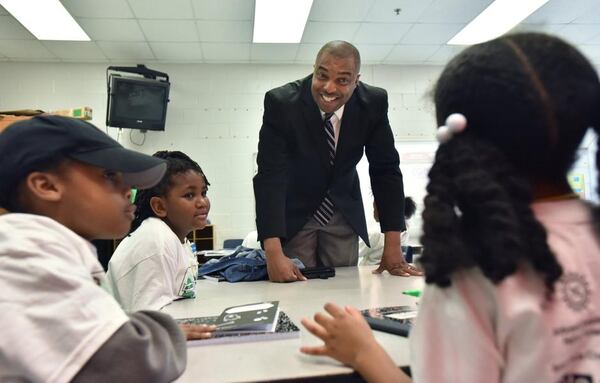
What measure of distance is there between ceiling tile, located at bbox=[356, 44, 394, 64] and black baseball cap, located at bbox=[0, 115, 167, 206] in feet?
13.7

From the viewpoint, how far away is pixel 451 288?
1.69 feet

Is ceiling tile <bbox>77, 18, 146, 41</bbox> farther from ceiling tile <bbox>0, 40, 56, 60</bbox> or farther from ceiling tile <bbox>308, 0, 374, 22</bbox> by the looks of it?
ceiling tile <bbox>308, 0, 374, 22</bbox>

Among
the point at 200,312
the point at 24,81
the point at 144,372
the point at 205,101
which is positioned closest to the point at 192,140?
the point at 205,101

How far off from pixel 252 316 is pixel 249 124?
172 inches

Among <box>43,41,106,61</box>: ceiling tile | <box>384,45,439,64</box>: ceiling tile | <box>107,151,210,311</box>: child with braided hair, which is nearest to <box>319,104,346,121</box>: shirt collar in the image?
<box>107,151,210,311</box>: child with braided hair

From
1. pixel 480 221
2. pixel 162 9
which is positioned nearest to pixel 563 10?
pixel 162 9

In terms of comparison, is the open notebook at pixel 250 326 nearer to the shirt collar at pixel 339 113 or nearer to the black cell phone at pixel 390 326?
the black cell phone at pixel 390 326

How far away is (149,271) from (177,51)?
398 cm

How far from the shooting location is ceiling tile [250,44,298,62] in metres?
4.58

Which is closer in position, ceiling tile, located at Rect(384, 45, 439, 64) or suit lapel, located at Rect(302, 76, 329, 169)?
suit lapel, located at Rect(302, 76, 329, 169)

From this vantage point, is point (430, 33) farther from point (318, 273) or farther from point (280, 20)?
point (318, 273)

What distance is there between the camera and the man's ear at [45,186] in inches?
28.4

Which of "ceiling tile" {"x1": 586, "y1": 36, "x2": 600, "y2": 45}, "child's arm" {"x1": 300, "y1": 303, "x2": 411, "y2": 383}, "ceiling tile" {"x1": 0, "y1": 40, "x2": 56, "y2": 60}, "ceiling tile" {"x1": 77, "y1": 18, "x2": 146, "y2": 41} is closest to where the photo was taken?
"child's arm" {"x1": 300, "y1": 303, "x2": 411, "y2": 383}

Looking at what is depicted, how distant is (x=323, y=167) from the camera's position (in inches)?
69.9
